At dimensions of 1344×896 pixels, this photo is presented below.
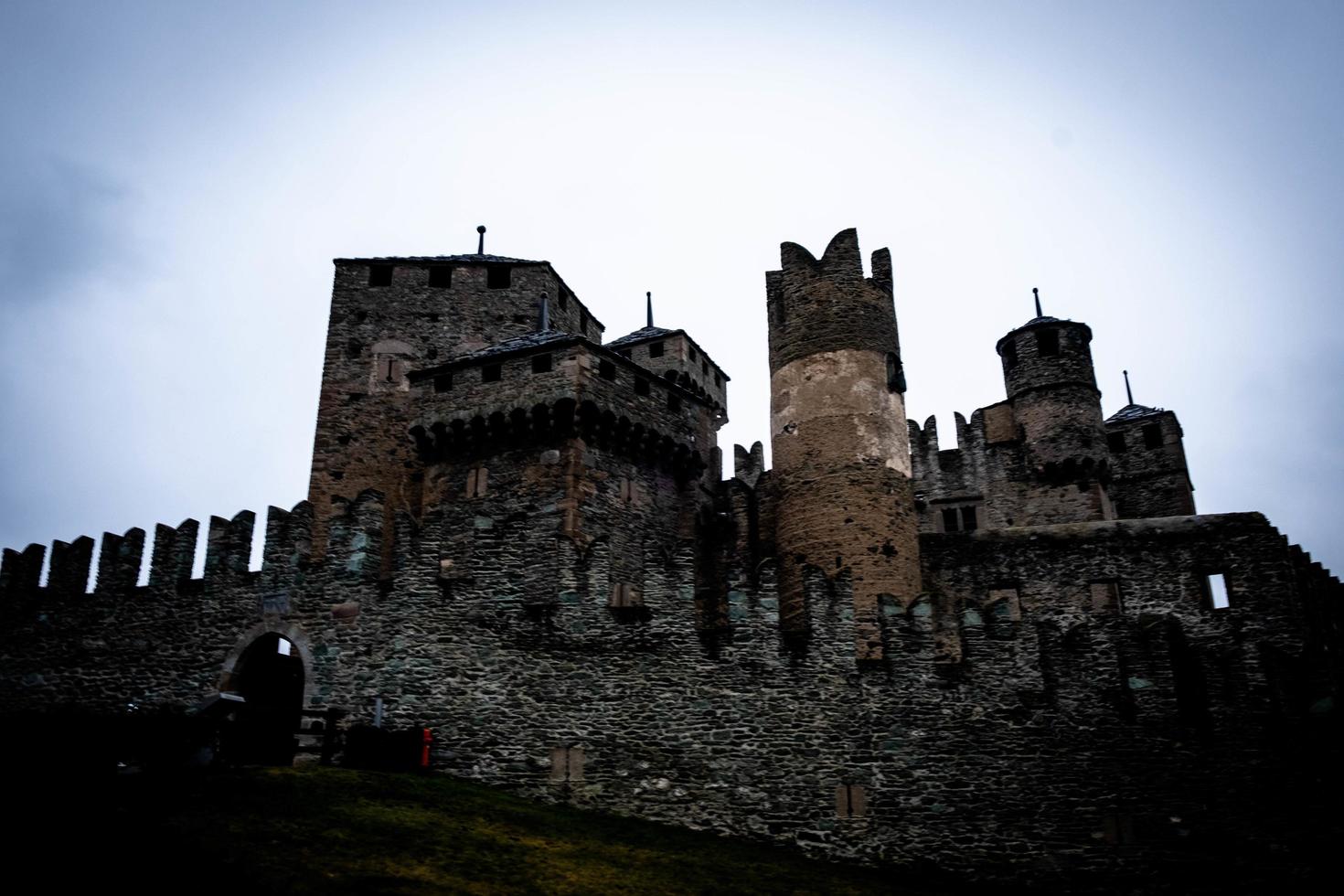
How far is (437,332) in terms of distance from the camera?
35.7 m

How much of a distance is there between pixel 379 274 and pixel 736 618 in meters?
21.4

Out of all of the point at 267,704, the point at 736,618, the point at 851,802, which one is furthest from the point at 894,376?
the point at 267,704

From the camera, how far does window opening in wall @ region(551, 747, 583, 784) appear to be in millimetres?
19625

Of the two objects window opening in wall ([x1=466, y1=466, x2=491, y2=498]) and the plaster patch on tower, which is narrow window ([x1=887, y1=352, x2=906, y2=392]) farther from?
window opening in wall ([x1=466, y1=466, x2=491, y2=498])

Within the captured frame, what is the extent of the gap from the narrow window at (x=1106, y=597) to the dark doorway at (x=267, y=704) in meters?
18.9

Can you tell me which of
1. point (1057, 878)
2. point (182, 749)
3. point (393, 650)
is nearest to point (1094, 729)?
point (1057, 878)

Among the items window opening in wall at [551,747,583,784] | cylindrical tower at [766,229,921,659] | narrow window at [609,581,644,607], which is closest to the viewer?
window opening in wall at [551,747,583,784]

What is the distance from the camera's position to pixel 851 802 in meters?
18.6

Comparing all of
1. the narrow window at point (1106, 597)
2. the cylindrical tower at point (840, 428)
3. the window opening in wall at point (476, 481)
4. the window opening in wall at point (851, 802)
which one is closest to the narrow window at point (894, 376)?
the cylindrical tower at point (840, 428)

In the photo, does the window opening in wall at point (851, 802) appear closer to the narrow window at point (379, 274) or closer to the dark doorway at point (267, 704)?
the dark doorway at point (267, 704)

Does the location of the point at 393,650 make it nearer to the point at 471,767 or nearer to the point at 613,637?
the point at 471,767

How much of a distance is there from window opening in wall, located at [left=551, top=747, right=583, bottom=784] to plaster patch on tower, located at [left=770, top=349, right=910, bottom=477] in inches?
387

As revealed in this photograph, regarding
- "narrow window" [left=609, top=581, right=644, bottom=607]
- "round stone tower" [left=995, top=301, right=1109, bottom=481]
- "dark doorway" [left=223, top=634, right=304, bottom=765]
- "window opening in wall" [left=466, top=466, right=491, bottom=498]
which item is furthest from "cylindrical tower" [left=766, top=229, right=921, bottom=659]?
"round stone tower" [left=995, top=301, right=1109, bottom=481]

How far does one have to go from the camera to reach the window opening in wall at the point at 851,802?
60.6ft
